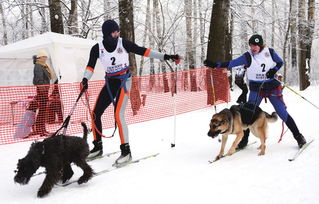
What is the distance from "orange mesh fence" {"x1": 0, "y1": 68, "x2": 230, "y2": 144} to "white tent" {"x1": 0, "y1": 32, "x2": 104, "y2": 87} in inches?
35.2

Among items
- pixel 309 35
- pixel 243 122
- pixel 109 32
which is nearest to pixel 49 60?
pixel 109 32

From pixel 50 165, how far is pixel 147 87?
525 centimetres

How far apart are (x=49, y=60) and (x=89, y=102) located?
2.39 m

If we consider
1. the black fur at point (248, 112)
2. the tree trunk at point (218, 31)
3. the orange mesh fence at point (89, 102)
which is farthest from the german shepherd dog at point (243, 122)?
the tree trunk at point (218, 31)

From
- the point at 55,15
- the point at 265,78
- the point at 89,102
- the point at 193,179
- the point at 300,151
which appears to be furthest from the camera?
the point at 55,15

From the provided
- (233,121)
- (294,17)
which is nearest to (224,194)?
(233,121)

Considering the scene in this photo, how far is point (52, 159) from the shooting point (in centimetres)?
312

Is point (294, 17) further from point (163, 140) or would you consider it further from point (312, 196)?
point (312, 196)

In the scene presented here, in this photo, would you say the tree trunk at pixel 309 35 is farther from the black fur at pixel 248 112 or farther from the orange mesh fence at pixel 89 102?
the black fur at pixel 248 112

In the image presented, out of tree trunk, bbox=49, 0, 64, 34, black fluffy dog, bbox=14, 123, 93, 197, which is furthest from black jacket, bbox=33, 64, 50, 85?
tree trunk, bbox=49, 0, 64, 34

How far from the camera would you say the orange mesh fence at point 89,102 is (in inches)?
242

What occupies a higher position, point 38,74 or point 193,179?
point 38,74

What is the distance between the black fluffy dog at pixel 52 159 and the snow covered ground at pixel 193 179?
0.19 meters

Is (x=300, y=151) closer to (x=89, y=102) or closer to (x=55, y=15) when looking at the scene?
(x=89, y=102)
